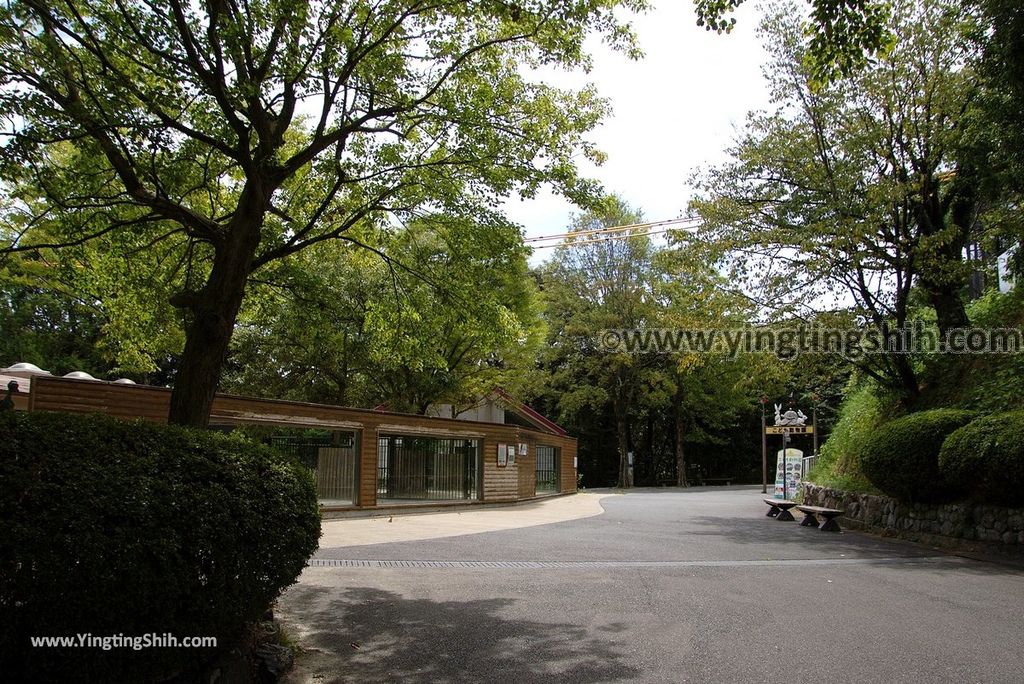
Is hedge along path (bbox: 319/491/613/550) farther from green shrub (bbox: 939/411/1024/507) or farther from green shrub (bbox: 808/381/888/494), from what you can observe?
green shrub (bbox: 939/411/1024/507)

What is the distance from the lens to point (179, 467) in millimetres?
4281

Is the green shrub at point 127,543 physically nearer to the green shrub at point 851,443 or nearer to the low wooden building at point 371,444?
the low wooden building at point 371,444

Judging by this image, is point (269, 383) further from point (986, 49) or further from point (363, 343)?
point (986, 49)

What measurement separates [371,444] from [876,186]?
1299cm

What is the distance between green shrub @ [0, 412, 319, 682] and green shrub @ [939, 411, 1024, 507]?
34.9 feet

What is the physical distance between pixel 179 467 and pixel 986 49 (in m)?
14.6

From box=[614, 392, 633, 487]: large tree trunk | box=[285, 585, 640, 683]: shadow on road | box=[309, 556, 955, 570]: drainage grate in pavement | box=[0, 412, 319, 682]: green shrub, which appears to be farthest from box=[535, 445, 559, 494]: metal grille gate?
box=[0, 412, 319, 682]: green shrub

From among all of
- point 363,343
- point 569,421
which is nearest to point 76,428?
point 363,343

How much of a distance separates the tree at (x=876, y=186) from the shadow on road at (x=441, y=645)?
490 inches

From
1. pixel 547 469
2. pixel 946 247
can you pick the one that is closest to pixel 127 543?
pixel 946 247

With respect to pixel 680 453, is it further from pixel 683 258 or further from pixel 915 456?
pixel 915 456

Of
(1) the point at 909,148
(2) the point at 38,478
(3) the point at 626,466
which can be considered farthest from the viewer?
(3) the point at 626,466

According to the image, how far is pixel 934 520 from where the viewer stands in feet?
42.8

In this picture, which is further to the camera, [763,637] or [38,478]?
[763,637]
